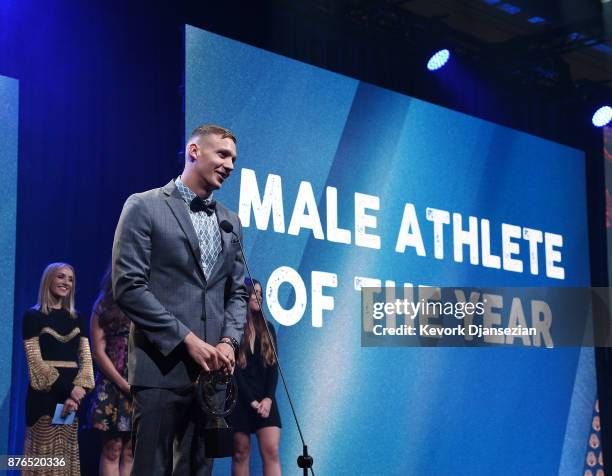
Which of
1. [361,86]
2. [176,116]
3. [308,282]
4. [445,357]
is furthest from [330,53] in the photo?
[445,357]

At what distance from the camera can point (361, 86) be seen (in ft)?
19.5

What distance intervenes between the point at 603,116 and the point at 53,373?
5392 millimetres

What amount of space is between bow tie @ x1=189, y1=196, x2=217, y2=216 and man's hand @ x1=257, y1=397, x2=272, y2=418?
8.31 feet

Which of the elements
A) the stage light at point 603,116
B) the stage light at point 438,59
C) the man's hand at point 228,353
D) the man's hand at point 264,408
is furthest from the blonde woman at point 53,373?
the stage light at point 603,116

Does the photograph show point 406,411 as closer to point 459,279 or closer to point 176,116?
point 459,279

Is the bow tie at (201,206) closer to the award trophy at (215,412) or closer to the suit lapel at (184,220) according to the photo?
the suit lapel at (184,220)

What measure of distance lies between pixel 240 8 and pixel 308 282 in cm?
183

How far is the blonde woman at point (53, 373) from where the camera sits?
4328 mm

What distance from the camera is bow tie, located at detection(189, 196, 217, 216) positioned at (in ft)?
8.25

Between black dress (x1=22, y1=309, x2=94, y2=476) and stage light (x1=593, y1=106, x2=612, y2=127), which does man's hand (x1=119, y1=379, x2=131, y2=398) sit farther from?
stage light (x1=593, y1=106, x2=612, y2=127)

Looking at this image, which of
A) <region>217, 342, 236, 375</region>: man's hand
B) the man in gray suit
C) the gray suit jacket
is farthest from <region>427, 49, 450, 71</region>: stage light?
<region>217, 342, 236, 375</region>: man's hand

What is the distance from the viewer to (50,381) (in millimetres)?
4320

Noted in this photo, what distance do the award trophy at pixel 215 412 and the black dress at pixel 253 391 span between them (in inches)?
99.3

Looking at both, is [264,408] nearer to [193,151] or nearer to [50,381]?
[50,381]
